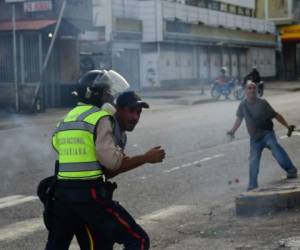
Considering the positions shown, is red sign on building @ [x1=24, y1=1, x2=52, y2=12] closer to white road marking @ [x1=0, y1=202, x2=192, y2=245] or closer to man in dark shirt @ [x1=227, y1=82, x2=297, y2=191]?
man in dark shirt @ [x1=227, y1=82, x2=297, y2=191]

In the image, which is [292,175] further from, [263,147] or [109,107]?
[109,107]

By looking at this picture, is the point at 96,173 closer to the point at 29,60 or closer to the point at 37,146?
the point at 37,146

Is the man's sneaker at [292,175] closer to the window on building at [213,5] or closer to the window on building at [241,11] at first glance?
the window on building at [241,11]

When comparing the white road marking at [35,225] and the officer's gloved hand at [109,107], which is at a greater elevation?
the officer's gloved hand at [109,107]

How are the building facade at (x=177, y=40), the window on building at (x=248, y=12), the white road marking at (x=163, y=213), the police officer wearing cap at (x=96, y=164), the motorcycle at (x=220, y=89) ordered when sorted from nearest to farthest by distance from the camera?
the police officer wearing cap at (x=96, y=164) → the white road marking at (x=163, y=213) → the building facade at (x=177, y=40) → the window on building at (x=248, y=12) → the motorcycle at (x=220, y=89)

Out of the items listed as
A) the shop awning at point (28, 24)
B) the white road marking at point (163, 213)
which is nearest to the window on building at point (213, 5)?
the shop awning at point (28, 24)

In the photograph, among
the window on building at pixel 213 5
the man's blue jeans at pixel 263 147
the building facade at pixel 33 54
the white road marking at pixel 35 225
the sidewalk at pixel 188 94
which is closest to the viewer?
the white road marking at pixel 35 225

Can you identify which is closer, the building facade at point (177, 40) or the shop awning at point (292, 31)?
the shop awning at point (292, 31)

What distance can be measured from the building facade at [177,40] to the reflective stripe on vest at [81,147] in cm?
1460

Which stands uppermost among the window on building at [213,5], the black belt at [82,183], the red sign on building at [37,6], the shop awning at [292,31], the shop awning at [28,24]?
the window on building at [213,5]

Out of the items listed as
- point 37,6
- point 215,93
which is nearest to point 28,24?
point 37,6

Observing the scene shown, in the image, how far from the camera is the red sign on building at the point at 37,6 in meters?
18.8

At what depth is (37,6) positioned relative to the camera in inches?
782

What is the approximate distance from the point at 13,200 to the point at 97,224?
4.54 metres
